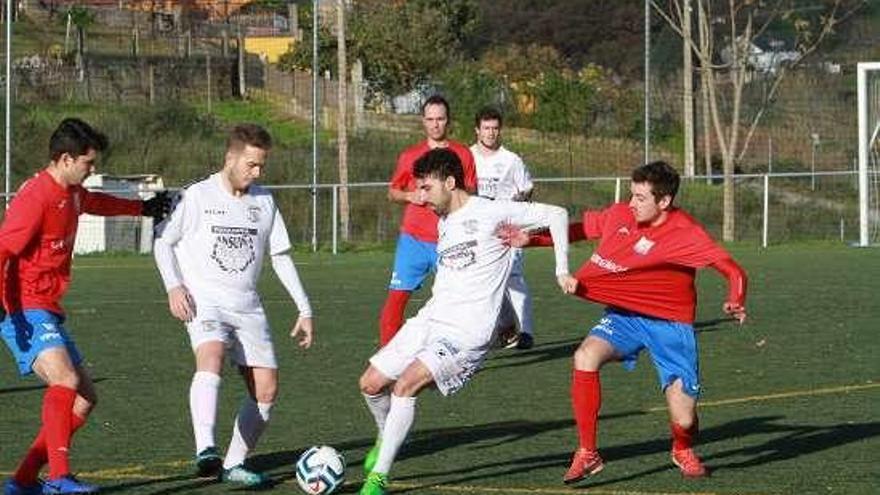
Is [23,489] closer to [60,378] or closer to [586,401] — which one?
[60,378]

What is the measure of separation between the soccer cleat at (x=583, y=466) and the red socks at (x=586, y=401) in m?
0.15

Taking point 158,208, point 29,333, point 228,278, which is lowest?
point 29,333

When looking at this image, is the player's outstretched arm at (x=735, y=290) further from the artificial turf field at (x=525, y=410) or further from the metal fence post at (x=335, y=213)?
the metal fence post at (x=335, y=213)

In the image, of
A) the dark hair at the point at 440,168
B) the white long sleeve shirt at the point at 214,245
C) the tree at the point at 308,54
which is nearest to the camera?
the dark hair at the point at 440,168

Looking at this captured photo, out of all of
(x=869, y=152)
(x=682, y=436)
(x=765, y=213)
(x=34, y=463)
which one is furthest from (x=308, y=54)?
(x=34, y=463)

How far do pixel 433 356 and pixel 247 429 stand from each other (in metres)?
1.14

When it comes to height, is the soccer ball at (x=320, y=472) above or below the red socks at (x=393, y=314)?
below

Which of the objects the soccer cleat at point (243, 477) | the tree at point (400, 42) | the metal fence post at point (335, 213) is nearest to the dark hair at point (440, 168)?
the soccer cleat at point (243, 477)

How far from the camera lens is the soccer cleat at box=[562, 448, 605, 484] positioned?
9492 millimetres

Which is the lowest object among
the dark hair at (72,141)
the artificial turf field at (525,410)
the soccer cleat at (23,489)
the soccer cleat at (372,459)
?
the artificial turf field at (525,410)

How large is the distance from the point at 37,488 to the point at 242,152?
183cm

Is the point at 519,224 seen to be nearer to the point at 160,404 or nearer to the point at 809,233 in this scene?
the point at 160,404

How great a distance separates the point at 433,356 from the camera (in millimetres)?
9102

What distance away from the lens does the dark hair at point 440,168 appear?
9297mm
